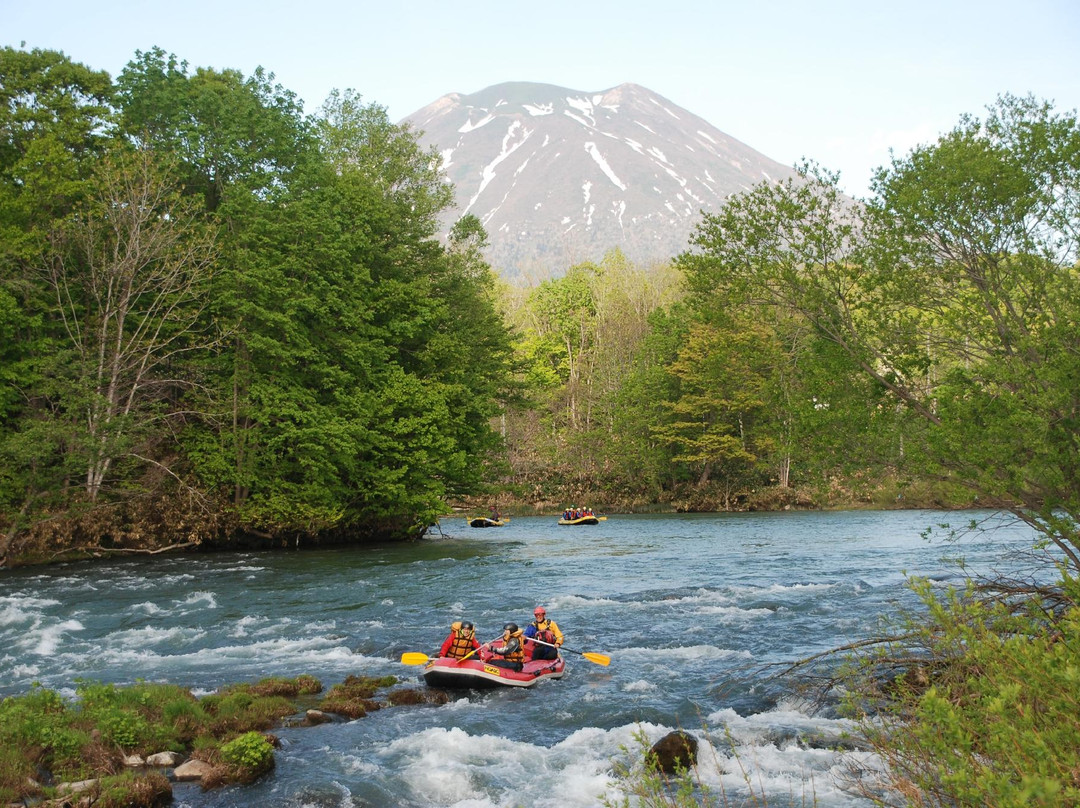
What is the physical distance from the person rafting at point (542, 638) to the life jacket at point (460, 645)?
1.16 meters

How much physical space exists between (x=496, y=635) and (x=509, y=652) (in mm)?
3477

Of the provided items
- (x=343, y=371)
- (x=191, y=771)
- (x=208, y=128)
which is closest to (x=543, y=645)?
(x=191, y=771)

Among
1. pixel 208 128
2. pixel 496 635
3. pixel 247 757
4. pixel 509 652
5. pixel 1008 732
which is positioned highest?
pixel 208 128

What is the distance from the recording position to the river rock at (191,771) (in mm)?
10211

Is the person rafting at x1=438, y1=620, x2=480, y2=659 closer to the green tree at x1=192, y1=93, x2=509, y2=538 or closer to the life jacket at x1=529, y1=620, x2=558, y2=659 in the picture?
the life jacket at x1=529, y1=620, x2=558, y2=659

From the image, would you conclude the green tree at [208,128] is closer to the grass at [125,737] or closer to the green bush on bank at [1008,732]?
the grass at [125,737]

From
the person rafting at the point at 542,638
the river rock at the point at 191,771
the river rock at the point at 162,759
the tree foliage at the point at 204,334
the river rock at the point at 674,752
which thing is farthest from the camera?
the tree foliage at the point at 204,334

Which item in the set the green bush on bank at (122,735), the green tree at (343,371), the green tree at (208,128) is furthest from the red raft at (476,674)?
the green tree at (208,128)

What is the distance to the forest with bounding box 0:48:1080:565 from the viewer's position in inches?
574

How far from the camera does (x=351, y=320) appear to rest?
3566 cm

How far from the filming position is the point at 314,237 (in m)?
35.4

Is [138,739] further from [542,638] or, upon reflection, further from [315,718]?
[542,638]

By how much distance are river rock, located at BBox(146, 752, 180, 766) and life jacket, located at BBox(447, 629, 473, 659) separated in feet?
18.0

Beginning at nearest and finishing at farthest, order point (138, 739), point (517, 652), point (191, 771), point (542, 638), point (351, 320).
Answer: point (191, 771) → point (138, 739) → point (517, 652) → point (542, 638) → point (351, 320)
